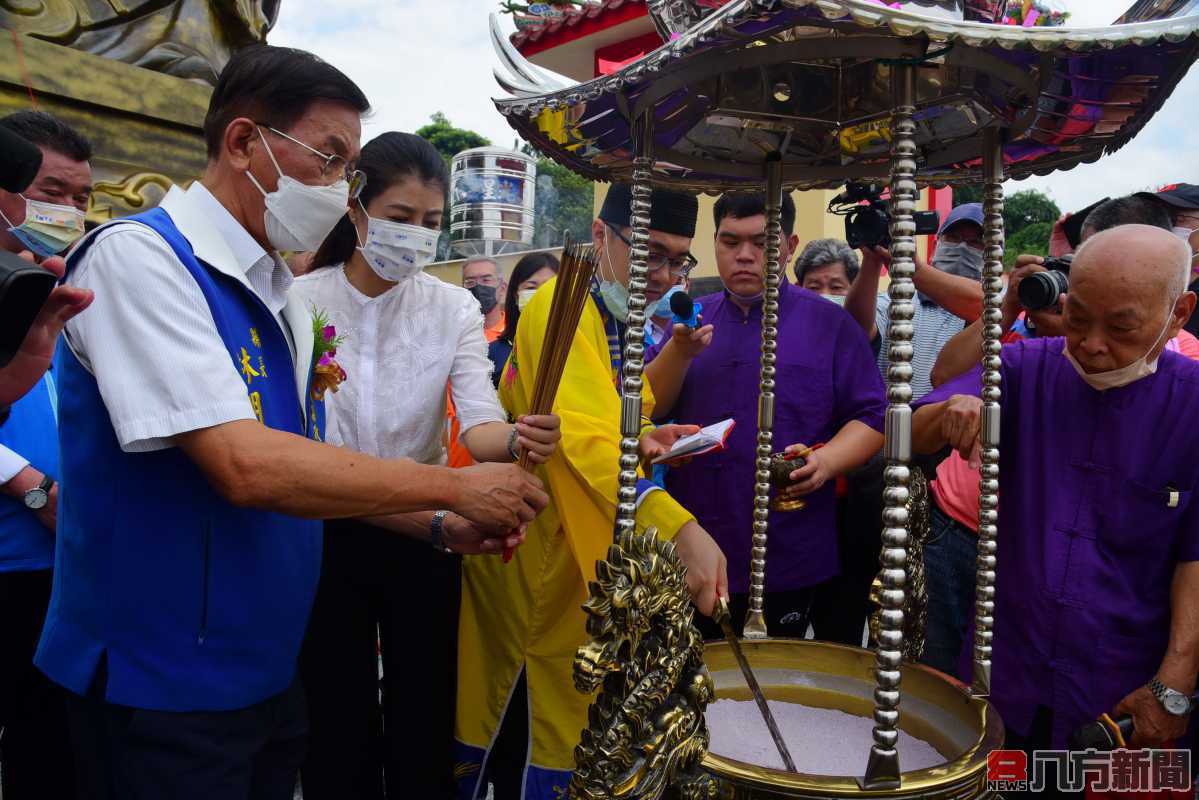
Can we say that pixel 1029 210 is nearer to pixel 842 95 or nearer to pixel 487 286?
pixel 487 286

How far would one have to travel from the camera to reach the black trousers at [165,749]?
1.23m

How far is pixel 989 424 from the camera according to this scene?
1642mm

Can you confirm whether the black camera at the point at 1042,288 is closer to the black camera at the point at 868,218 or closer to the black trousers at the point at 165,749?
the black camera at the point at 868,218

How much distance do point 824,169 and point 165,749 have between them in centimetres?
191

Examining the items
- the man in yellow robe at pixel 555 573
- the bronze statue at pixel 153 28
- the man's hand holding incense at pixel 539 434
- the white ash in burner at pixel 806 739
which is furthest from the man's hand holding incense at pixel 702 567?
the bronze statue at pixel 153 28

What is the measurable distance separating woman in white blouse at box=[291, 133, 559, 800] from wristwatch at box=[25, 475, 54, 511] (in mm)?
699

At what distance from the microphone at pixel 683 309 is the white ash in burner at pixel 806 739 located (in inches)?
38.2

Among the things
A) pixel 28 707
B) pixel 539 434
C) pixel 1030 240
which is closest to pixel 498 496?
pixel 539 434

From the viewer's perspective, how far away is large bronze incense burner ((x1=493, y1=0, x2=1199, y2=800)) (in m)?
1.21

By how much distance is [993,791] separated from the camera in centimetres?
136

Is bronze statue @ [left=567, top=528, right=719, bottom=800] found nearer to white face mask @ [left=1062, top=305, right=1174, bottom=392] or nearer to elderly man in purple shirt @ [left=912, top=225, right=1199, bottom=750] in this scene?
elderly man in purple shirt @ [left=912, top=225, right=1199, bottom=750]

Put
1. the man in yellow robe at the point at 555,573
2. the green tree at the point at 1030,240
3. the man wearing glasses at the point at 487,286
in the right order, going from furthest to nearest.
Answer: the green tree at the point at 1030,240
the man wearing glasses at the point at 487,286
the man in yellow robe at the point at 555,573

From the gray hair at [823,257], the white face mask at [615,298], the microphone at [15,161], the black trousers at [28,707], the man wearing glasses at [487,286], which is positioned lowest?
the black trousers at [28,707]

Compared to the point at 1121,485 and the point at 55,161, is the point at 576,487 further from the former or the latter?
the point at 55,161
